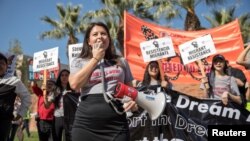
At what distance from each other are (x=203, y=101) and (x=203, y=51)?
1601 mm

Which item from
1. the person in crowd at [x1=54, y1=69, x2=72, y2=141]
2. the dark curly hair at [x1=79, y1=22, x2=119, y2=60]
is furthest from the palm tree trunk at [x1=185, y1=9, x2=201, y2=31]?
the dark curly hair at [x1=79, y1=22, x2=119, y2=60]

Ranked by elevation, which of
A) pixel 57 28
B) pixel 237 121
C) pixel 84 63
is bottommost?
pixel 237 121

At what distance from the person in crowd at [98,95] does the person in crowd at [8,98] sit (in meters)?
1.83

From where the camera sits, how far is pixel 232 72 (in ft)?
23.1

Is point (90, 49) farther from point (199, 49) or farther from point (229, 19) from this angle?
point (229, 19)

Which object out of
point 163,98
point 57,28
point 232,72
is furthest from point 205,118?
point 57,28

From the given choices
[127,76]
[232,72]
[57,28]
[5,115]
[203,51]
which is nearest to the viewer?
[127,76]

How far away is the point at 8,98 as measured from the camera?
4.59 m

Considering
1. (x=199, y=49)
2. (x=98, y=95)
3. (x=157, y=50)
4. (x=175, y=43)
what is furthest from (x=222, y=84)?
(x=175, y=43)

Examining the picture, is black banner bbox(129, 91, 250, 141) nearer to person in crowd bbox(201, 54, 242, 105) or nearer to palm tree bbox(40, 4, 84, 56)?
person in crowd bbox(201, 54, 242, 105)

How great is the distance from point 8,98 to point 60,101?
2753 mm

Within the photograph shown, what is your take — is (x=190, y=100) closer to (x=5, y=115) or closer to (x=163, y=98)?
(x=5, y=115)

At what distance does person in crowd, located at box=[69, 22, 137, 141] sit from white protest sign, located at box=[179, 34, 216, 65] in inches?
Result: 194

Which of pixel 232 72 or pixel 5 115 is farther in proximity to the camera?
pixel 232 72
